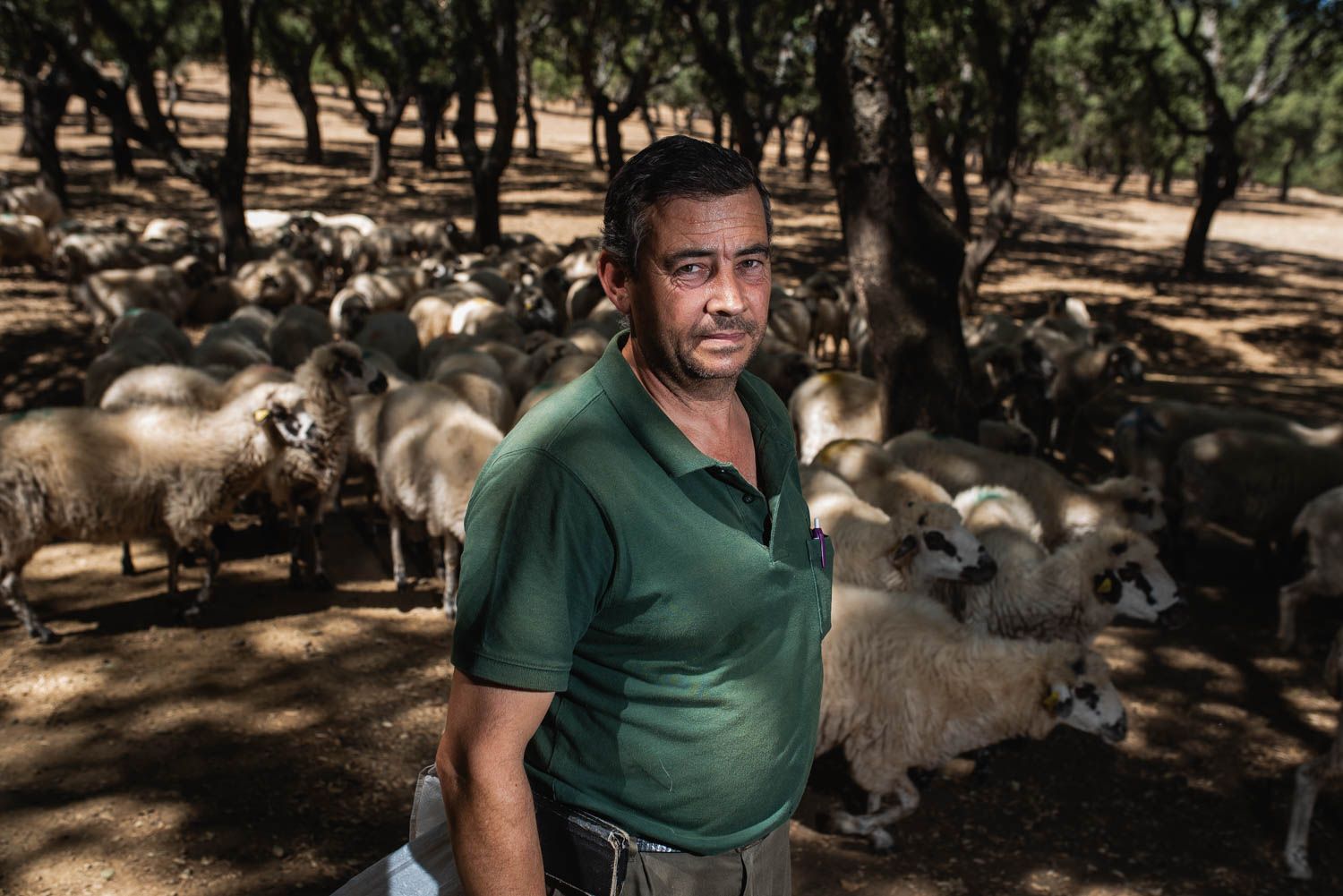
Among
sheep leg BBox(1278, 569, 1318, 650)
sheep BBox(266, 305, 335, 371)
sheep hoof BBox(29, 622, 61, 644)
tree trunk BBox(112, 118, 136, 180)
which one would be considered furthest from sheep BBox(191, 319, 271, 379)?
tree trunk BBox(112, 118, 136, 180)

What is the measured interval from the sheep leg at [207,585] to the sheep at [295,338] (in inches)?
149

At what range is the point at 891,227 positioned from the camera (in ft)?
24.1

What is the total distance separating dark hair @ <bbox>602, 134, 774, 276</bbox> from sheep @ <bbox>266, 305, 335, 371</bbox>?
8750 mm

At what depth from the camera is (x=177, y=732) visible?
15.6ft

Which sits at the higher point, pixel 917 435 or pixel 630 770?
pixel 630 770

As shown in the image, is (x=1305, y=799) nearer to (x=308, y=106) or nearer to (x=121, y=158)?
(x=121, y=158)

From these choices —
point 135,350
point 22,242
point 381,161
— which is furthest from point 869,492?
point 381,161

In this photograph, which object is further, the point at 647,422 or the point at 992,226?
the point at 992,226

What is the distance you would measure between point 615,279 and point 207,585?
547 centimetres

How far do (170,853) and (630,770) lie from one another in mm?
3408

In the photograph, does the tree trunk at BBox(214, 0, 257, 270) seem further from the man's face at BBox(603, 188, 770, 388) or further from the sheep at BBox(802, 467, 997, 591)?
the man's face at BBox(603, 188, 770, 388)

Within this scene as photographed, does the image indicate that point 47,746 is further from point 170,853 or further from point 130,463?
point 130,463

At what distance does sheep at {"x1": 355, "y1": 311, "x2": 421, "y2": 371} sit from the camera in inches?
394

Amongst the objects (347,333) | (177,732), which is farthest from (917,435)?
(347,333)
